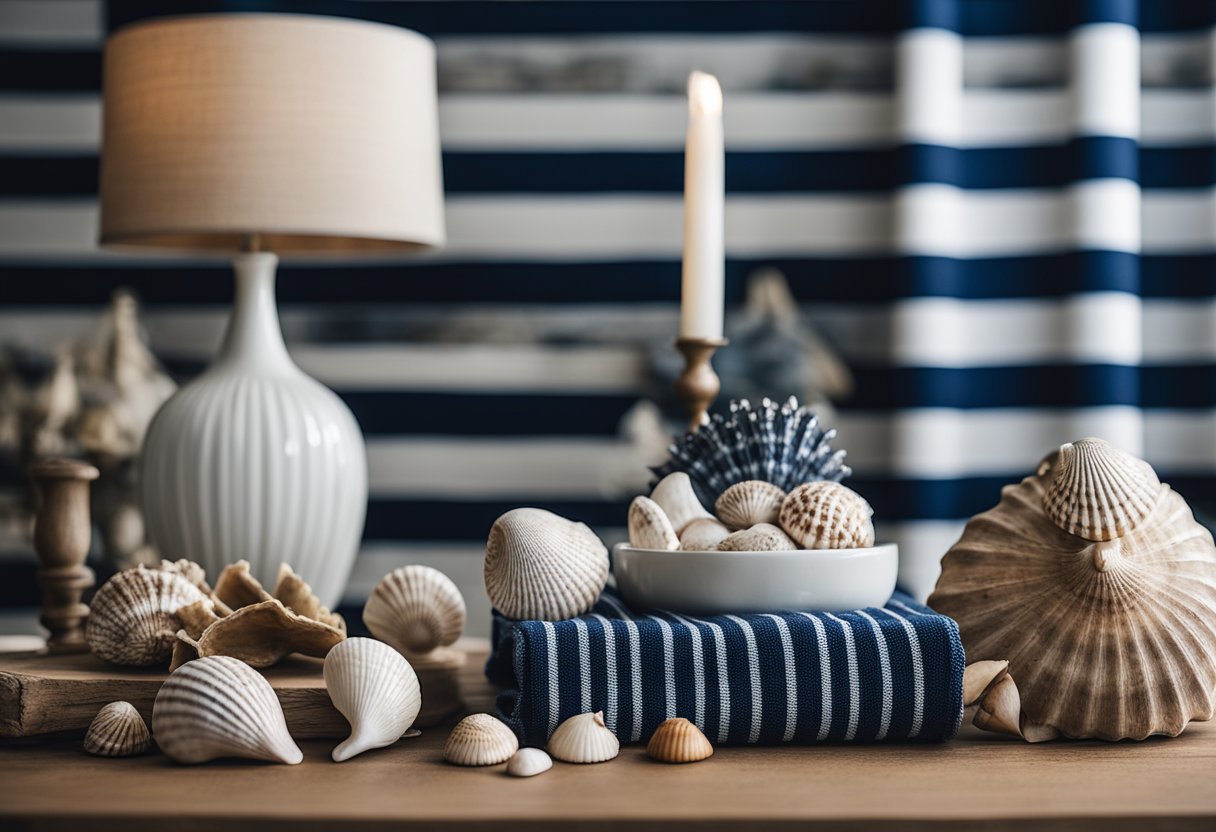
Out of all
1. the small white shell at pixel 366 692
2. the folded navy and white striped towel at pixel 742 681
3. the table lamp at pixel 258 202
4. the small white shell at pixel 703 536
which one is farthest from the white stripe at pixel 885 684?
the table lamp at pixel 258 202

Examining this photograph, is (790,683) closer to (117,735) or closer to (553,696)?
(553,696)

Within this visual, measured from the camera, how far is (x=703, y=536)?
653 mm

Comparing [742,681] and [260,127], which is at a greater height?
[260,127]

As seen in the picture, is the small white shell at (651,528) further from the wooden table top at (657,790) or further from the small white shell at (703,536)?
the wooden table top at (657,790)

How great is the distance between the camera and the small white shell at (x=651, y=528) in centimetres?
65

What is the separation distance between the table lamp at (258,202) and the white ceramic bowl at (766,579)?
0.43m

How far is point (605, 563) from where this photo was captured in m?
0.66

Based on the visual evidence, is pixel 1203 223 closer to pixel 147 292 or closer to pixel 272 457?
pixel 272 457

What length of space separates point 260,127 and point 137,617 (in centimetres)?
50

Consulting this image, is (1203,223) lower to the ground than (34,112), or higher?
lower

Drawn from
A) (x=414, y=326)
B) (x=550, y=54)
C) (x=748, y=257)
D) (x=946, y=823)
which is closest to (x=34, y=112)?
(x=414, y=326)

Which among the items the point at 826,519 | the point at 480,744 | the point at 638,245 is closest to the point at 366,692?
the point at 480,744

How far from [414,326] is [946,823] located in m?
1.25

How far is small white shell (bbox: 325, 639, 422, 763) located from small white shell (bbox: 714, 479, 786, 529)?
0.21 meters
